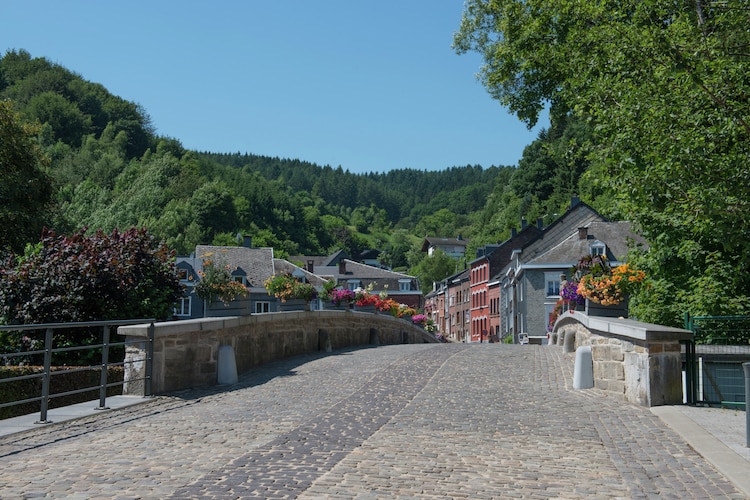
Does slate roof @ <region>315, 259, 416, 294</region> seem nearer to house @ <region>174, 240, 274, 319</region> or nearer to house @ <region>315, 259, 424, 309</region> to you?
house @ <region>315, 259, 424, 309</region>

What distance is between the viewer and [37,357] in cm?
1666

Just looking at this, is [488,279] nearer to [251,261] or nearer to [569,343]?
[251,261]

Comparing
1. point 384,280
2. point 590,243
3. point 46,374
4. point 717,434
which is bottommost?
point 717,434

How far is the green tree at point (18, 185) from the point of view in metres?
25.4

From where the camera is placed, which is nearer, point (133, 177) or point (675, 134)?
point (675, 134)

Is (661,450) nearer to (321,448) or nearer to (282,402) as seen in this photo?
(321,448)

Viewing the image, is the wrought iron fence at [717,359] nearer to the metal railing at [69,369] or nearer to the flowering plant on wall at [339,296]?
the metal railing at [69,369]

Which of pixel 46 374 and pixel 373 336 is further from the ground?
pixel 373 336

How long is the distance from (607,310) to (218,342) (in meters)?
7.62

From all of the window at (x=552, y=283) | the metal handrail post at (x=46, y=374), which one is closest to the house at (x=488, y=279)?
the window at (x=552, y=283)

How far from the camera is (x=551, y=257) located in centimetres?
5169

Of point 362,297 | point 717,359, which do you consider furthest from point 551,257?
point 717,359

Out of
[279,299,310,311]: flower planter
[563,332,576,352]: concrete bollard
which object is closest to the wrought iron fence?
[563,332,576,352]: concrete bollard

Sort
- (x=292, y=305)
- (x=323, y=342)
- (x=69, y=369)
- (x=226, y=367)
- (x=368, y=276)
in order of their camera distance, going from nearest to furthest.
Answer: (x=69, y=369), (x=226, y=367), (x=292, y=305), (x=323, y=342), (x=368, y=276)
